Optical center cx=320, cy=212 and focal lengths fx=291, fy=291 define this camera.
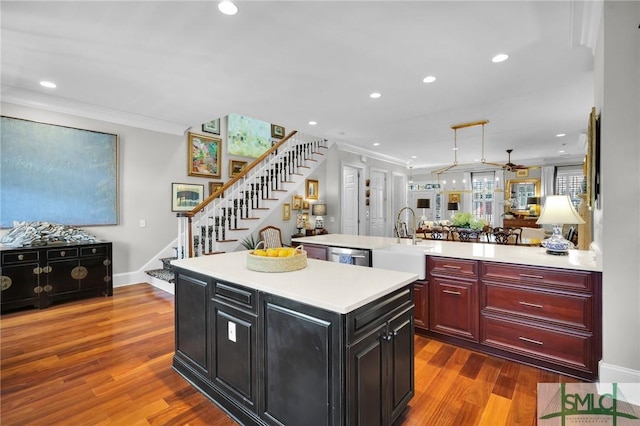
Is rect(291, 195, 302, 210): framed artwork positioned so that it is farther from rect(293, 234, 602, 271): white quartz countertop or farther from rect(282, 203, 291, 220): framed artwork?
rect(293, 234, 602, 271): white quartz countertop

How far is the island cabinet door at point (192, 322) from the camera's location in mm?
2035

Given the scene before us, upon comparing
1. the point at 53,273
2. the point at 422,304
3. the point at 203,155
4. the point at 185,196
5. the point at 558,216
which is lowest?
the point at 422,304

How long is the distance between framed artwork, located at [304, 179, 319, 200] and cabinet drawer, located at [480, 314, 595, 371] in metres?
4.57

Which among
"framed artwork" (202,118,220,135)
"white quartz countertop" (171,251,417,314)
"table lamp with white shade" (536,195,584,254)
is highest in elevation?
"framed artwork" (202,118,220,135)

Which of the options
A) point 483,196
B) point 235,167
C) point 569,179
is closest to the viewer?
point 235,167

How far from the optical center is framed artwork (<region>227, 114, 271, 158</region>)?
6793 millimetres

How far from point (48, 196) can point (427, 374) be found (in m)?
5.22

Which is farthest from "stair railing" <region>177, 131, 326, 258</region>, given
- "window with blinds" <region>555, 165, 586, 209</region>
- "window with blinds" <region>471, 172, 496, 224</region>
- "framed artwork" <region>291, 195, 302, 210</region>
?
"window with blinds" <region>555, 165, 586, 209</region>

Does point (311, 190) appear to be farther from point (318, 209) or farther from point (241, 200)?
point (241, 200)

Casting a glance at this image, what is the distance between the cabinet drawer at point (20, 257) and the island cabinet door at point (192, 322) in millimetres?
2819

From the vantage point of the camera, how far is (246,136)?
7.20m

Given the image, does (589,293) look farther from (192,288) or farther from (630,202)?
(192,288)

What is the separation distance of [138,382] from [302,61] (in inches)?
126

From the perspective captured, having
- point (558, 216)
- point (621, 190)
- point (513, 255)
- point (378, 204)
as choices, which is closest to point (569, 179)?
point (378, 204)
